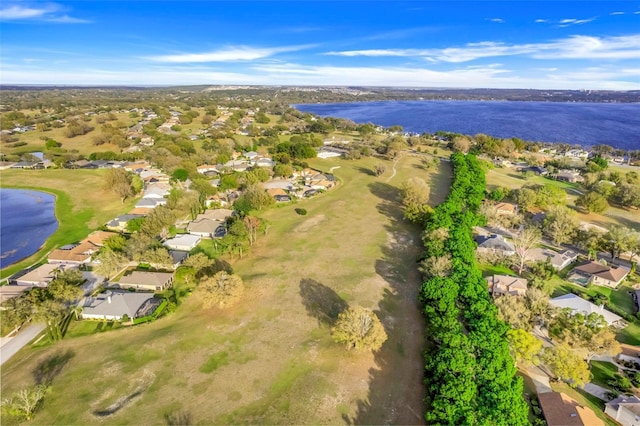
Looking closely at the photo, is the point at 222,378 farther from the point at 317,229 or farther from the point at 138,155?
the point at 138,155

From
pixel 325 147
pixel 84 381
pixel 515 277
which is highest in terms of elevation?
pixel 325 147

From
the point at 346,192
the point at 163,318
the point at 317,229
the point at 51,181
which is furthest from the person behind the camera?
the point at 51,181

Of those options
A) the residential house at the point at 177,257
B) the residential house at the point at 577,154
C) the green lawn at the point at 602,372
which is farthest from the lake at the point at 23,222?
the residential house at the point at 577,154

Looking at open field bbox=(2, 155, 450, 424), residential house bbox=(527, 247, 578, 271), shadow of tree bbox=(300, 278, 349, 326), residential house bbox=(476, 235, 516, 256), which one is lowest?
open field bbox=(2, 155, 450, 424)

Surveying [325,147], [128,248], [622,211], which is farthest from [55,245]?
[622,211]

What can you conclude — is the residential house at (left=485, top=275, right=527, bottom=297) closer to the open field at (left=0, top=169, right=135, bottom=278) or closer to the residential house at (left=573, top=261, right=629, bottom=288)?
the residential house at (left=573, top=261, right=629, bottom=288)

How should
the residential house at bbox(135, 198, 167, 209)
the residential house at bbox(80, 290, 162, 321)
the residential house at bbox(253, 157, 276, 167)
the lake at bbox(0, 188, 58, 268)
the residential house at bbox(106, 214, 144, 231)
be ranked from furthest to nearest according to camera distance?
the residential house at bbox(253, 157, 276, 167), the residential house at bbox(135, 198, 167, 209), the residential house at bbox(106, 214, 144, 231), the lake at bbox(0, 188, 58, 268), the residential house at bbox(80, 290, 162, 321)

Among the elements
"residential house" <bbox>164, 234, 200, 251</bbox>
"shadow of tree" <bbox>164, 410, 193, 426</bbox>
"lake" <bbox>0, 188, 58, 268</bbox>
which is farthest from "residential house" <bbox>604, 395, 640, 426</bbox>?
"lake" <bbox>0, 188, 58, 268</bbox>
